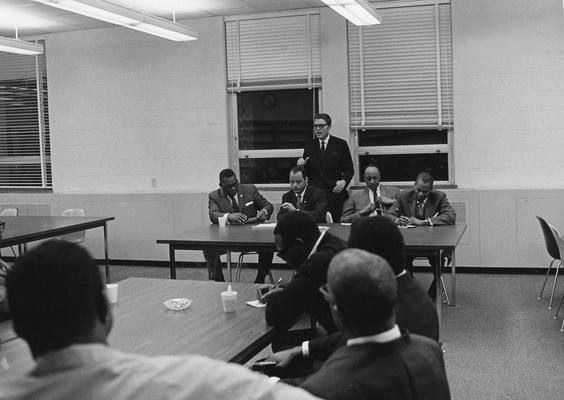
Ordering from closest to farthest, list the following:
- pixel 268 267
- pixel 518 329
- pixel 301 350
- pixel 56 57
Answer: pixel 301 350 → pixel 518 329 → pixel 268 267 → pixel 56 57

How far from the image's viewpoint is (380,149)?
740 cm

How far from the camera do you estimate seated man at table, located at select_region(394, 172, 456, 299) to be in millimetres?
5711

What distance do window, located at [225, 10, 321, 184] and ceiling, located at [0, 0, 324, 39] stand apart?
0.23 metres

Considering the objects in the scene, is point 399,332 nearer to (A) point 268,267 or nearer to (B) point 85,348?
(B) point 85,348

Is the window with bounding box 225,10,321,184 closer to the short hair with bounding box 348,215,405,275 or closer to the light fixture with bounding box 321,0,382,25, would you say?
the light fixture with bounding box 321,0,382,25

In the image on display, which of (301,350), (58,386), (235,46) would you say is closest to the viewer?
(58,386)

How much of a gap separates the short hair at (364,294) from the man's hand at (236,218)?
14.5 feet

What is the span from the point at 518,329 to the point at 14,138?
683 centimetres

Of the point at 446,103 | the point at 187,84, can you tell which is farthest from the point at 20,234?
the point at 446,103

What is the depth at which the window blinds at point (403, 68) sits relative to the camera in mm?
7070

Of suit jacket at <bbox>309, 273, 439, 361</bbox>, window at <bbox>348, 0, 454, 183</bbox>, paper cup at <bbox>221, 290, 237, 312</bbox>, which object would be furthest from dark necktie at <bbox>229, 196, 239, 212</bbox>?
→ suit jacket at <bbox>309, 273, 439, 361</bbox>

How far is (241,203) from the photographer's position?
649 cm

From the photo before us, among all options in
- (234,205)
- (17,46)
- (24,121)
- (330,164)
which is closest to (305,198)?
(234,205)

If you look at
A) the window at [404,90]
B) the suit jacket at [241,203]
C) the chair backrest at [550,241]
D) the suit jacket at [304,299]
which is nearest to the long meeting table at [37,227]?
the suit jacket at [241,203]
